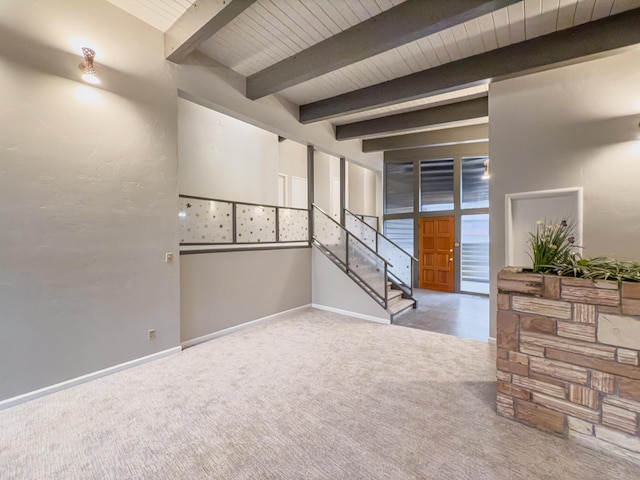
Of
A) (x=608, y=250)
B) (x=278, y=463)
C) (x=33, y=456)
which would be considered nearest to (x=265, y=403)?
(x=278, y=463)

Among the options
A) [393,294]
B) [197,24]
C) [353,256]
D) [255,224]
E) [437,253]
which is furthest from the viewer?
[437,253]

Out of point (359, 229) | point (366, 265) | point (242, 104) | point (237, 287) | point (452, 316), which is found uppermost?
point (242, 104)

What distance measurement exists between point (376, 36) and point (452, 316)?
14.6ft

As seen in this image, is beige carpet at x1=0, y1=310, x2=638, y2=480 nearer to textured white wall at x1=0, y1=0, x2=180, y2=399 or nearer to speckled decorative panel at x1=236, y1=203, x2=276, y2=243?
textured white wall at x1=0, y1=0, x2=180, y2=399

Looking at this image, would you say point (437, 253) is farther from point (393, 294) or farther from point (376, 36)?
point (376, 36)

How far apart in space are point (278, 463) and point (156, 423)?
1.05m

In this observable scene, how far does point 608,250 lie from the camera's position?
9.44ft

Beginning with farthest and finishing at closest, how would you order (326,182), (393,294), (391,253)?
(326,182) → (391,253) → (393,294)

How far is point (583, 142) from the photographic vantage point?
3008 mm

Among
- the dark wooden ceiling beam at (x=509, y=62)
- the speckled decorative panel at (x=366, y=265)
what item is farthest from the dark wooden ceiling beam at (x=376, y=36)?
the speckled decorative panel at (x=366, y=265)

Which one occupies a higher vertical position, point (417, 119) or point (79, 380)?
point (417, 119)

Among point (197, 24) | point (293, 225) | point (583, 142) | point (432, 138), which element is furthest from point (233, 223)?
point (432, 138)

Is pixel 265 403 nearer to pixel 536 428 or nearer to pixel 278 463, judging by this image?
pixel 278 463

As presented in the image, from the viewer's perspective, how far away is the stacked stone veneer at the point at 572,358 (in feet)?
5.71
